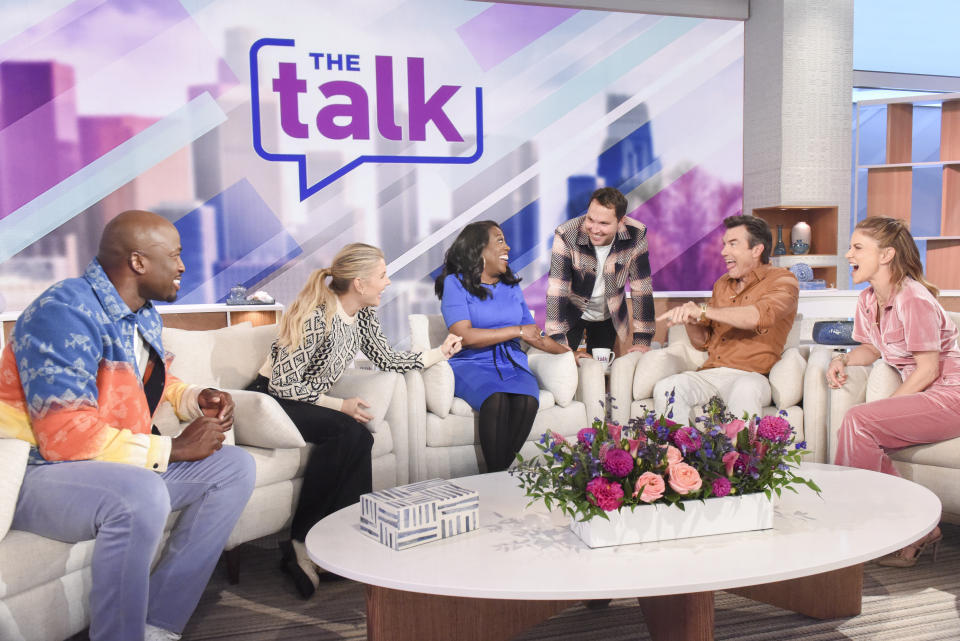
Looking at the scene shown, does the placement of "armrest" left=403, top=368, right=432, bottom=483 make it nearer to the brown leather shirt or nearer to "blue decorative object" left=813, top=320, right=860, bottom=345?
the brown leather shirt

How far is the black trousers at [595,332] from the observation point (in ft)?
13.8

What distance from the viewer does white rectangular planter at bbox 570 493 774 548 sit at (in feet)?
6.14

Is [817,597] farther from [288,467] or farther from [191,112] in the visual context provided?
[191,112]

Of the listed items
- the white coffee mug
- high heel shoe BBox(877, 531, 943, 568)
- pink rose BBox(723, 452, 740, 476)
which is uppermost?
the white coffee mug

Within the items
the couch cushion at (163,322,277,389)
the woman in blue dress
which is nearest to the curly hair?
the woman in blue dress

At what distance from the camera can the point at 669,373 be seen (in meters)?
3.72

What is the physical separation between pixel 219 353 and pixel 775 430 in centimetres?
206

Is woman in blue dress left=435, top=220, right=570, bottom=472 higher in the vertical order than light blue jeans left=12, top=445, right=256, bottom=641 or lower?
higher

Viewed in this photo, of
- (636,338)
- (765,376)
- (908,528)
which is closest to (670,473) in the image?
(908,528)

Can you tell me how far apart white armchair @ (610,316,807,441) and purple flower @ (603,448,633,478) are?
1.75 meters

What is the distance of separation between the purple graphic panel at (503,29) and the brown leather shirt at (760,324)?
332 centimetres

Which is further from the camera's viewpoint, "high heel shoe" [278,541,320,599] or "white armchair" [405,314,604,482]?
"white armchair" [405,314,604,482]

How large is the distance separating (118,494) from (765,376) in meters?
2.64

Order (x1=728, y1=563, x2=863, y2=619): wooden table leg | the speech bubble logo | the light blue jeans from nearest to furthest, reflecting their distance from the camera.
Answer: the light blue jeans < (x1=728, y1=563, x2=863, y2=619): wooden table leg < the speech bubble logo
